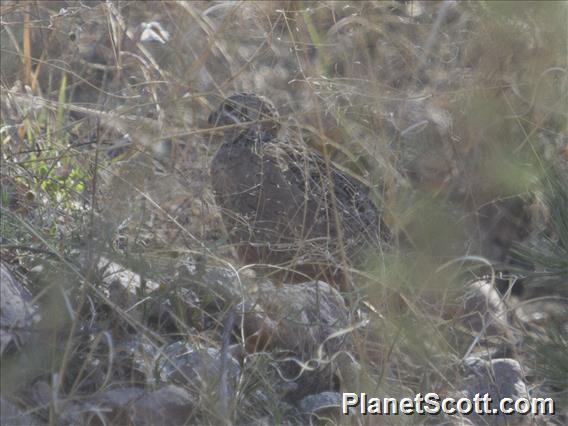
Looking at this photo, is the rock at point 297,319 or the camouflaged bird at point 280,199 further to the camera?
the camouflaged bird at point 280,199

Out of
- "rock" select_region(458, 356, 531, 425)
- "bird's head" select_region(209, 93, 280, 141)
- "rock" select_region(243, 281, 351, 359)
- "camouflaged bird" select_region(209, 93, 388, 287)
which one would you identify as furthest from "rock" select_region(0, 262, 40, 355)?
"rock" select_region(458, 356, 531, 425)

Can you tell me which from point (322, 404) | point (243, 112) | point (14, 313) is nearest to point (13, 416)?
point (14, 313)

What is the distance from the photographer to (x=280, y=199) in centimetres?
279

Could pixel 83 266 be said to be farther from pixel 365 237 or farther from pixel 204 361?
pixel 365 237

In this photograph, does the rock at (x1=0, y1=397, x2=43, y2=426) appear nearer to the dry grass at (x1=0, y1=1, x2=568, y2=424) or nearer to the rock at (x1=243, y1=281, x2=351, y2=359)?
the dry grass at (x1=0, y1=1, x2=568, y2=424)

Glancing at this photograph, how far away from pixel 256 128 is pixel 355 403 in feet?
3.38

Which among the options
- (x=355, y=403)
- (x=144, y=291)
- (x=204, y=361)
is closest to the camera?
(x=204, y=361)

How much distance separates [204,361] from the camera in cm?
201

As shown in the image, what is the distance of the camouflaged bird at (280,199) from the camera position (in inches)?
102

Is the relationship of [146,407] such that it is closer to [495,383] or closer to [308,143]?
[495,383]

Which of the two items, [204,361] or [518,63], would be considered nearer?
[204,361]

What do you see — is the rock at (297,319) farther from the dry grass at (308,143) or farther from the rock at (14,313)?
the rock at (14,313)

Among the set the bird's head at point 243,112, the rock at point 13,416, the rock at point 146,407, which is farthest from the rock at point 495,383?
the rock at point 13,416

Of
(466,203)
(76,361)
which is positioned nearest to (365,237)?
(466,203)
